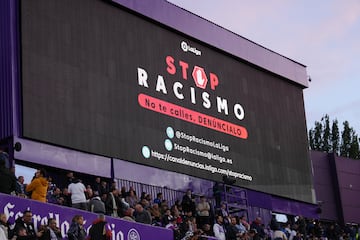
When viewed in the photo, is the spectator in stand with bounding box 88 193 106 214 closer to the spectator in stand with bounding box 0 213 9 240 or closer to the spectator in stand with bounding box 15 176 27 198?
the spectator in stand with bounding box 15 176 27 198

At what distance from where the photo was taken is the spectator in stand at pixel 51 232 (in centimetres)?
1489

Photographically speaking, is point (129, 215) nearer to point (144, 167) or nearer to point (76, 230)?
point (76, 230)

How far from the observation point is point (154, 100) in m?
23.6

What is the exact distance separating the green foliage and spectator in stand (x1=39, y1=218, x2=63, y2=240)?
114ft

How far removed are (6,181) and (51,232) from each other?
4.91 ft

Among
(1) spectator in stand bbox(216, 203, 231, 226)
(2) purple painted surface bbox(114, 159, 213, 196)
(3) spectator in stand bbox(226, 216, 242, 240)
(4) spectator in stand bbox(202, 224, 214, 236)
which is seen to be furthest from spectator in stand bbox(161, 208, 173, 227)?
(1) spectator in stand bbox(216, 203, 231, 226)

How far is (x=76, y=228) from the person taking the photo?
15.8 meters

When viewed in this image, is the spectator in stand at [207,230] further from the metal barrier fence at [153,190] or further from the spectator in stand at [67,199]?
the spectator in stand at [67,199]

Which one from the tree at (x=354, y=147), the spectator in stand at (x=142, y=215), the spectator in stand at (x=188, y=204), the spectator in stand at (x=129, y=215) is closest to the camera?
the spectator in stand at (x=129, y=215)

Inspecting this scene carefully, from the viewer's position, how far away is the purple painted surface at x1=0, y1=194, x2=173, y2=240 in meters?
15.3

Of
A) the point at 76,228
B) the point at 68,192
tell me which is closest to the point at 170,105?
the point at 68,192

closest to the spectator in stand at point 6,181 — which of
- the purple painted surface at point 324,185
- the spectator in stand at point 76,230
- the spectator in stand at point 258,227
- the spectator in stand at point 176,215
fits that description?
the spectator in stand at point 76,230

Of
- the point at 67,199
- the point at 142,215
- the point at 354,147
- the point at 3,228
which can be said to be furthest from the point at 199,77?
the point at 354,147

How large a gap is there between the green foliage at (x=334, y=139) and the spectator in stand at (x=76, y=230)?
34223 mm
